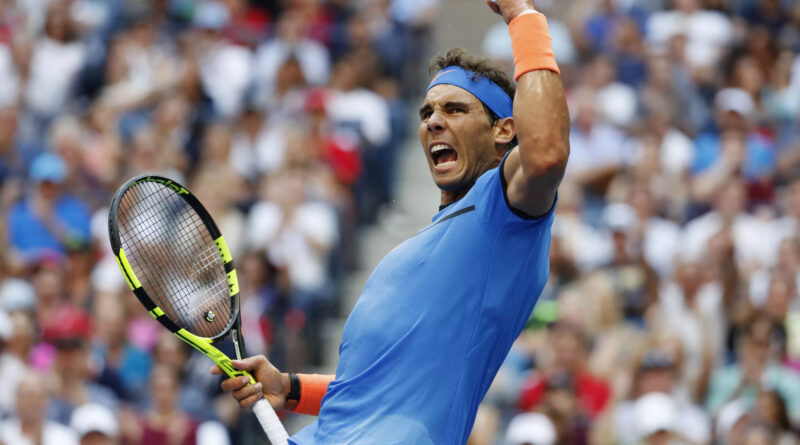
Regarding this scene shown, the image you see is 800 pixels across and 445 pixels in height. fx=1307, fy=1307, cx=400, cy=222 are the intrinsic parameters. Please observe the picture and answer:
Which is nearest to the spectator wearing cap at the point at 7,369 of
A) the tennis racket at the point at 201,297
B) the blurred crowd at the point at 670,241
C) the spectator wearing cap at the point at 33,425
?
the spectator wearing cap at the point at 33,425

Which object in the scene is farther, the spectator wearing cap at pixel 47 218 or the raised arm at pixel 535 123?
the spectator wearing cap at pixel 47 218

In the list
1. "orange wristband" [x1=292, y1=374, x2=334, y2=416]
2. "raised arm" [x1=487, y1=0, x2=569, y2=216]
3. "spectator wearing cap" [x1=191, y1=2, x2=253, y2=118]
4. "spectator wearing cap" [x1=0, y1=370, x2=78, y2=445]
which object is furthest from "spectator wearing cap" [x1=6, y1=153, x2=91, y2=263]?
"raised arm" [x1=487, y1=0, x2=569, y2=216]

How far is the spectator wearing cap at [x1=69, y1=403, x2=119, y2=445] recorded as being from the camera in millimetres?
7641

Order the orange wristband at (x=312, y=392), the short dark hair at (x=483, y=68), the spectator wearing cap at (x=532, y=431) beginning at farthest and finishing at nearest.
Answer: the spectator wearing cap at (x=532, y=431) < the orange wristband at (x=312, y=392) < the short dark hair at (x=483, y=68)

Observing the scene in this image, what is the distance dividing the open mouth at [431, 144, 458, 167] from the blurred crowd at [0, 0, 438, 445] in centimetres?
412

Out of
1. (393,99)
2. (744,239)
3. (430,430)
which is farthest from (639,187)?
(430,430)

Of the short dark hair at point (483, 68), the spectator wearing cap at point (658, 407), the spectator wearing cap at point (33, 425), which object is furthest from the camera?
the spectator wearing cap at point (33, 425)

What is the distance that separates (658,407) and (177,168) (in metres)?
4.50

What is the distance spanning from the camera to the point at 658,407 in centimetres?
753

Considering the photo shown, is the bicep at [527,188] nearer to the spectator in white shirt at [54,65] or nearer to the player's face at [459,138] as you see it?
the player's face at [459,138]

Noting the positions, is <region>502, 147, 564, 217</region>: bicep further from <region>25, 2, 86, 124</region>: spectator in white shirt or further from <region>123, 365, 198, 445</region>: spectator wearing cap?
<region>25, 2, 86, 124</region>: spectator in white shirt

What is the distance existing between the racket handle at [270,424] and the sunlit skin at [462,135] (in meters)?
0.93

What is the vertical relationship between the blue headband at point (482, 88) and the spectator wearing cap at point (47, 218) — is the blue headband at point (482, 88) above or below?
above

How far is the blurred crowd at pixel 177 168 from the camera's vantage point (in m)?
8.30
